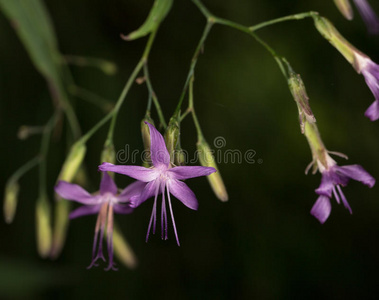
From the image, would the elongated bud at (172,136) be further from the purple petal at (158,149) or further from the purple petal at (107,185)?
the purple petal at (107,185)

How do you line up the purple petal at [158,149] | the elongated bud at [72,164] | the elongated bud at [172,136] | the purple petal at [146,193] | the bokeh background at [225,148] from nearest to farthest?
the purple petal at [158,149]
the purple petal at [146,193]
the elongated bud at [172,136]
the elongated bud at [72,164]
the bokeh background at [225,148]

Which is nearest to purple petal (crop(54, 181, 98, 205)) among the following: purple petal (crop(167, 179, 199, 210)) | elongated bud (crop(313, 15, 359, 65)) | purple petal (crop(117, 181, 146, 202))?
purple petal (crop(117, 181, 146, 202))

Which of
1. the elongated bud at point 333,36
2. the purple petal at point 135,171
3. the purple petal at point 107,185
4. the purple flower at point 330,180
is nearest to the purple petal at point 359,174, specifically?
the purple flower at point 330,180

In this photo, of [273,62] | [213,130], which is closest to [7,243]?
[213,130]

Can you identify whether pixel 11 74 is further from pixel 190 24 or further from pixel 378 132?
pixel 378 132

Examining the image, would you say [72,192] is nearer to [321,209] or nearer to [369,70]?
[321,209]

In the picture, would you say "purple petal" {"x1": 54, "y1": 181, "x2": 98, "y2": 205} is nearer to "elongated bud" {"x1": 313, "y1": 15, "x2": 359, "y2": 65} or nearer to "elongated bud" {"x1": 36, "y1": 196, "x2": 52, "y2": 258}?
"elongated bud" {"x1": 36, "y1": 196, "x2": 52, "y2": 258}

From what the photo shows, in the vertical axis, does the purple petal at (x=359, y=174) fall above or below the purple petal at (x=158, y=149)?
below
